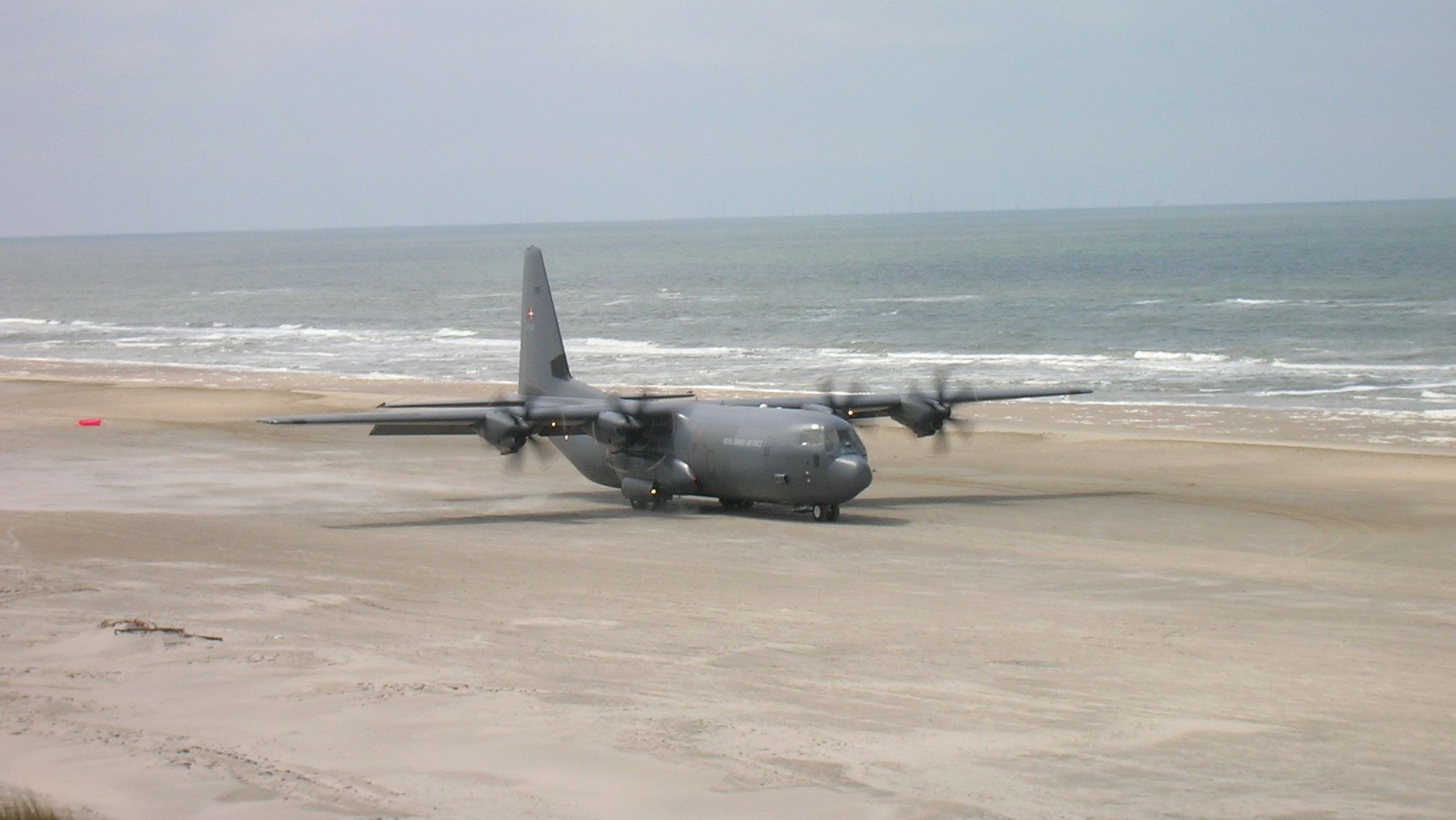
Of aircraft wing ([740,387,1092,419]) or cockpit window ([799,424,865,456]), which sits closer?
cockpit window ([799,424,865,456])

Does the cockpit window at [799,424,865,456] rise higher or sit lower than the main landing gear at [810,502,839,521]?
higher

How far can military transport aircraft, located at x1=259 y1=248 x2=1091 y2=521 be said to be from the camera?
2562 cm

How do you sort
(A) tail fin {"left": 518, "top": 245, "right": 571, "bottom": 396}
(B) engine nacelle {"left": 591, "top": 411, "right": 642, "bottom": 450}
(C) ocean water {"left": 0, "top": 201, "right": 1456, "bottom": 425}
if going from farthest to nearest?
(C) ocean water {"left": 0, "top": 201, "right": 1456, "bottom": 425}
(A) tail fin {"left": 518, "top": 245, "right": 571, "bottom": 396}
(B) engine nacelle {"left": 591, "top": 411, "right": 642, "bottom": 450}

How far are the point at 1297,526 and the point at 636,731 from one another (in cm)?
1742

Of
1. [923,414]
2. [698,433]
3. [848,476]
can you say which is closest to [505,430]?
[698,433]

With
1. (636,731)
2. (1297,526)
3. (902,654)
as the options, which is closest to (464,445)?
(1297,526)

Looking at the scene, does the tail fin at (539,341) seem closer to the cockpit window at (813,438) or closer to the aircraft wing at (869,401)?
the aircraft wing at (869,401)

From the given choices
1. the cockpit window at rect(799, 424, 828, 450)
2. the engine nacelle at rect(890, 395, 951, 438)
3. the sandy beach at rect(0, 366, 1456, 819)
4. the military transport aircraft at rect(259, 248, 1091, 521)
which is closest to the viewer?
the sandy beach at rect(0, 366, 1456, 819)

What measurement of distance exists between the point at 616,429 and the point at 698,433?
62.7 inches

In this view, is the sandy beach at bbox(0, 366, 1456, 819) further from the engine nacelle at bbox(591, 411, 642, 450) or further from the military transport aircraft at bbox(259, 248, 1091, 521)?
the engine nacelle at bbox(591, 411, 642, 450)

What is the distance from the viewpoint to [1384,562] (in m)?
22.8

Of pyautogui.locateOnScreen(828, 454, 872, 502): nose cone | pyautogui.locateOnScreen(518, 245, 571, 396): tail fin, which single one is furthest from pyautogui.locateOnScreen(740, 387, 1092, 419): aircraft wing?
pyautogui.locateOnScreen(518, 245, 571, 396): tail fin

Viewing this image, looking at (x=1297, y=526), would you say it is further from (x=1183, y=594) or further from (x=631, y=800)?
(x=631, y=800)

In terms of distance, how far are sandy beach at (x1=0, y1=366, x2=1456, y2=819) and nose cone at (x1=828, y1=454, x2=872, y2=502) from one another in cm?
71
